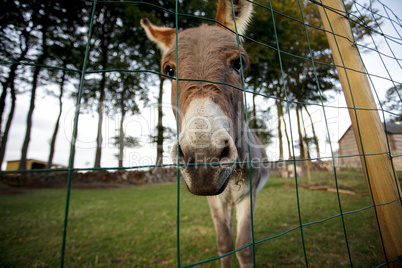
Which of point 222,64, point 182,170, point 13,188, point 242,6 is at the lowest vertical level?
point 13,188

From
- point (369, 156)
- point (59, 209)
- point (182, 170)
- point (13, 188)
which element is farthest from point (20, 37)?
point (369, 156)

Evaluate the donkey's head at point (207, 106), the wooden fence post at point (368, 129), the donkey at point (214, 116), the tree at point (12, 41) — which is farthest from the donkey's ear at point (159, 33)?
the tree at point (12, 41)

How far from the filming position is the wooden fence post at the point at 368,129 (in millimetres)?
1688

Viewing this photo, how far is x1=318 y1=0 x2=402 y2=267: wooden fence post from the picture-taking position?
1.69 meters

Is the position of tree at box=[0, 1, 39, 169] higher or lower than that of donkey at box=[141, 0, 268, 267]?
higher

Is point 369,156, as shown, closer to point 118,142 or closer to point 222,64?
point 222,64

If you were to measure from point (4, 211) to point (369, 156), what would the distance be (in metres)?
9.46

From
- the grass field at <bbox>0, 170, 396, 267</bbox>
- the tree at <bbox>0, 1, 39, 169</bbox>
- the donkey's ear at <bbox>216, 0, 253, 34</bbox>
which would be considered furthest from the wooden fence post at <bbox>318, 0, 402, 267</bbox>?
the tree at <bbox>0, 1, 39, 169</bbox>

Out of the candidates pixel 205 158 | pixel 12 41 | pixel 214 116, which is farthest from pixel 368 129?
pixel 12 41

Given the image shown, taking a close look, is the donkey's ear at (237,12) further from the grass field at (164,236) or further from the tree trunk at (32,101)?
the tree trunk at (32,101)

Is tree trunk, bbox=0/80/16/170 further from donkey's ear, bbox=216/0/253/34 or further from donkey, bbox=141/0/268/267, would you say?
donkey's ear, bbox=216/0/253/34

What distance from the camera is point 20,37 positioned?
10344mm

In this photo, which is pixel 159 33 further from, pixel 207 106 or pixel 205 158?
pixel 205 158

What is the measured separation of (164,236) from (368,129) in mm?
3909
